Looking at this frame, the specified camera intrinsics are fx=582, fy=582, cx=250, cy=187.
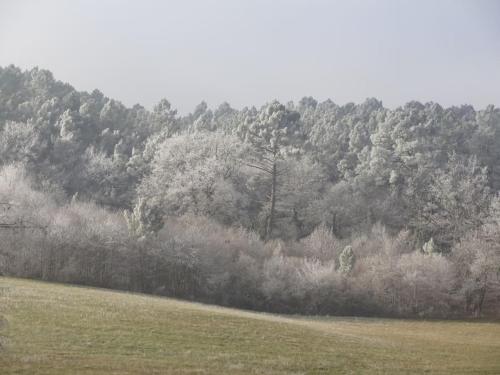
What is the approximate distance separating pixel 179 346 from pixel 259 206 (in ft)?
175

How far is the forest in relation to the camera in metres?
52.6

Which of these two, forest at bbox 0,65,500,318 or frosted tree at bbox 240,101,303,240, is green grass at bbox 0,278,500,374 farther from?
frosted tree at bbox 240,101,303,240

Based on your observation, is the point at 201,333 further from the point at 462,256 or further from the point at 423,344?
the point at 462,256

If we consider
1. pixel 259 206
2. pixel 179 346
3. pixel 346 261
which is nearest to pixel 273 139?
pixel 259 206

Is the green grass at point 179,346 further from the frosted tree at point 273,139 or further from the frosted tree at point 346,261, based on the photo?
the frosted tree at point 273,139

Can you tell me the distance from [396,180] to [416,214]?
5.90 m

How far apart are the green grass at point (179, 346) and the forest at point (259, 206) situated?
1266 centimetres

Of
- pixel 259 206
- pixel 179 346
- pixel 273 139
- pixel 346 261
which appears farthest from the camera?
pixel 259 206

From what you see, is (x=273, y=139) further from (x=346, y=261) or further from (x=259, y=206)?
(x=346, y=261)

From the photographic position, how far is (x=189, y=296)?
52406mm

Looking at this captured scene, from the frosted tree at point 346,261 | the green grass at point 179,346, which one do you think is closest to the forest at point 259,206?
the frosted tree at point 346,261

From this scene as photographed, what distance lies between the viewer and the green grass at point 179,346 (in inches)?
758

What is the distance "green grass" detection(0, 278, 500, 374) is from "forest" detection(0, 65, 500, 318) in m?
12.7

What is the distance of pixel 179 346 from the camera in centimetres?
2245
